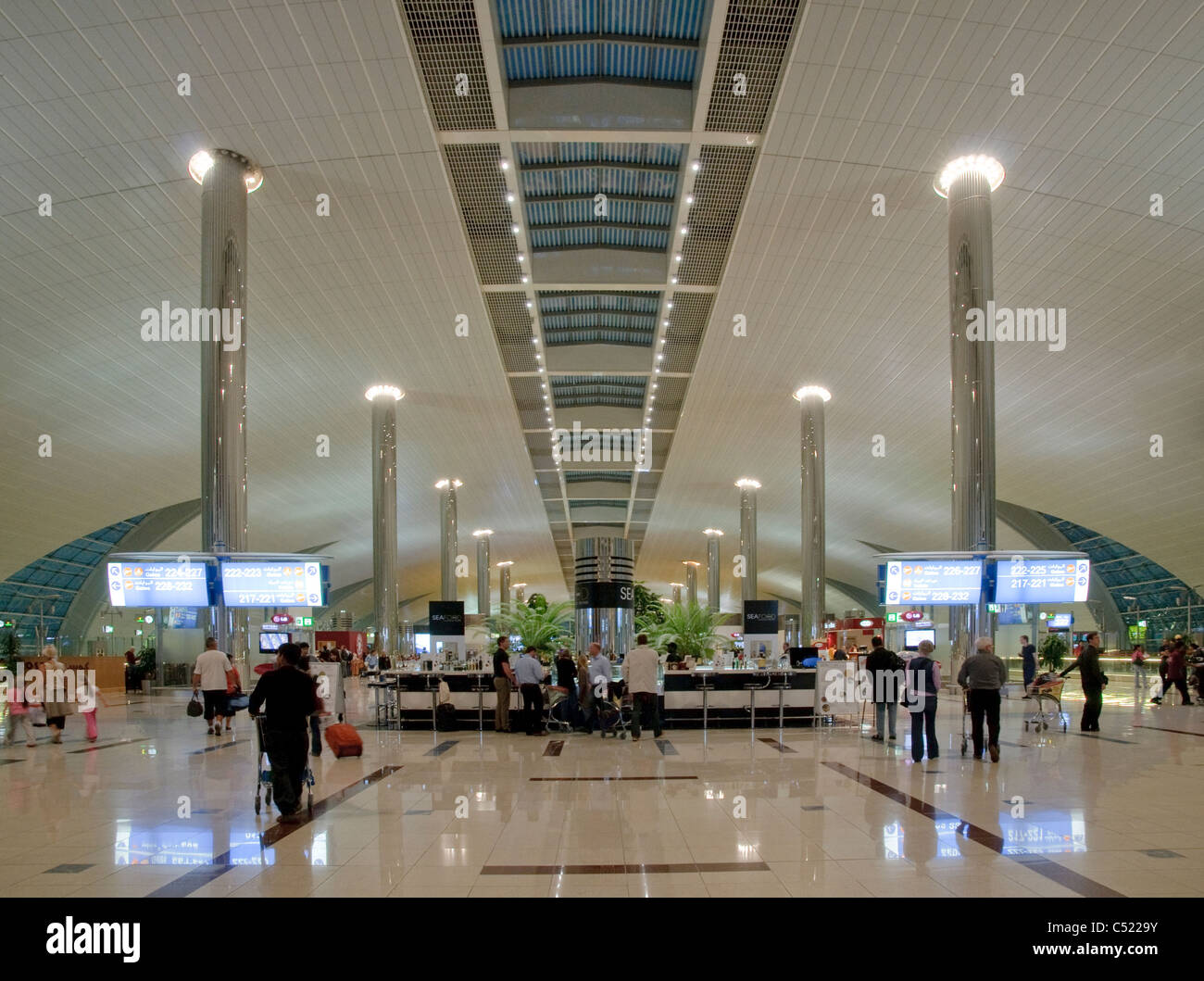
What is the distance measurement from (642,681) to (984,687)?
4640 millimetres

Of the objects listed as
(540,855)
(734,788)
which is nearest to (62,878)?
(540,855)

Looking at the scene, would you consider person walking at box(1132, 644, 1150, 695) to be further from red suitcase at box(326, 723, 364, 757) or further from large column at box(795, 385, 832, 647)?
red suitcase at box(326, 723, 364, 757)

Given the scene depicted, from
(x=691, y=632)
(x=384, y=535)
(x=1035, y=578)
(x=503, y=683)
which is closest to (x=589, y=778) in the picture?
(x=503, y=683)

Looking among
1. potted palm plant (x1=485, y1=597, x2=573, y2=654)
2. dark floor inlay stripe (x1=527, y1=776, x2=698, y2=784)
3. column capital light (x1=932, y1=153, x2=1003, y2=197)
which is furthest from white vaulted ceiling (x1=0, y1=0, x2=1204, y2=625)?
dark floor inlay stripe (x1=527, y1=776, x2=698, y2=784)

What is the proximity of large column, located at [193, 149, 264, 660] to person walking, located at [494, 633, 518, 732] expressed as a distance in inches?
148

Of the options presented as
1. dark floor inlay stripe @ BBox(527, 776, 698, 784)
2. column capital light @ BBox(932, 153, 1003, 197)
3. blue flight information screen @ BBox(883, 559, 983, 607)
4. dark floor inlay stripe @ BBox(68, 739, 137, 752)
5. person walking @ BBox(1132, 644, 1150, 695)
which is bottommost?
person walking @ BBox(1132, 644, 1150, 695)

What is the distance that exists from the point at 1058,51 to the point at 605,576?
13.2m

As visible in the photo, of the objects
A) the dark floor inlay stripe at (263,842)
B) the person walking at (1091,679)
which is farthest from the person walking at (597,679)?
the person walking at (1091,679)

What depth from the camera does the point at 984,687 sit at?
1091 centimetres

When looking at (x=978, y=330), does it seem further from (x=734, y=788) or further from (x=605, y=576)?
(x=605, y=576)

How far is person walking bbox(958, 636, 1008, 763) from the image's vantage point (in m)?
10.8

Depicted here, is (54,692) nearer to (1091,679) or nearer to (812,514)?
(1091,679)

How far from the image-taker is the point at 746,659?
19375 mm

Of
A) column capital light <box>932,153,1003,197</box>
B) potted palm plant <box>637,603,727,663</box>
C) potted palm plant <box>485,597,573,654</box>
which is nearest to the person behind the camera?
column capital light <box>932,153,1003,197</box>
